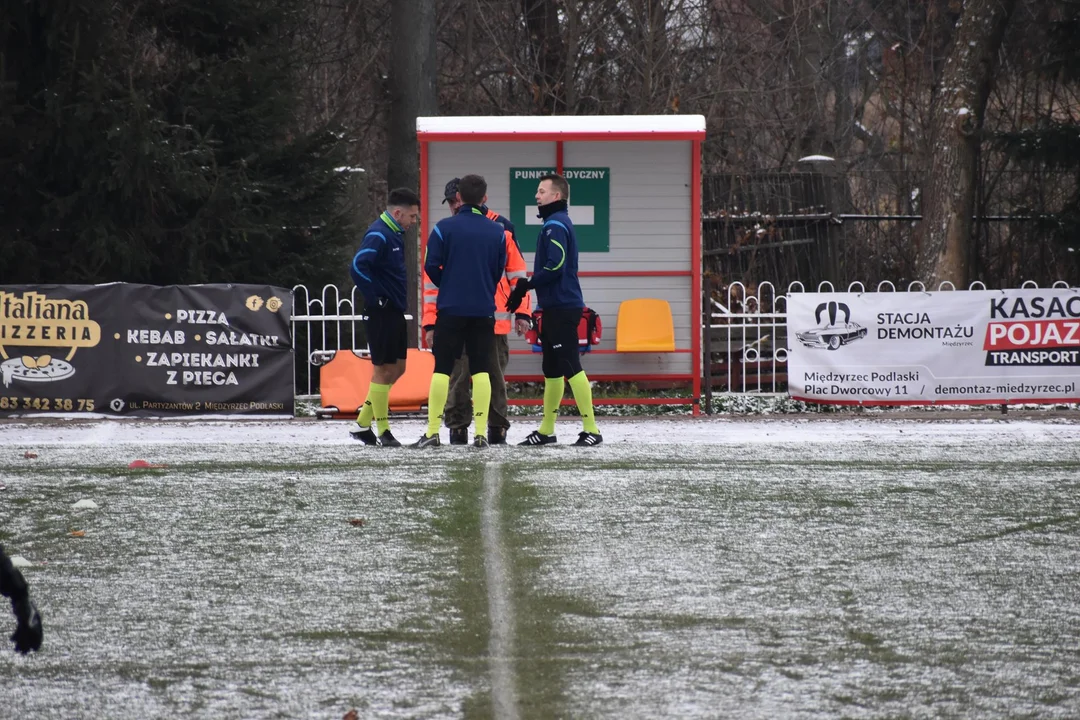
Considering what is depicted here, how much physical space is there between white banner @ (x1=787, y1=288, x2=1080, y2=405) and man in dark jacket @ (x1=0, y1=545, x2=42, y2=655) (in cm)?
1063

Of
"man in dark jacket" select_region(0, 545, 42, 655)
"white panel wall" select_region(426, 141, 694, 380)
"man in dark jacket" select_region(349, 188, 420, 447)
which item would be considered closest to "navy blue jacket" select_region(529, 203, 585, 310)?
"man in dark jacket" select_region(349, 188, 420, 447)

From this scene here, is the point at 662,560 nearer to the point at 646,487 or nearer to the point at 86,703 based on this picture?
the point at 646,487

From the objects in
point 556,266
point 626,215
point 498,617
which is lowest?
point 498,617

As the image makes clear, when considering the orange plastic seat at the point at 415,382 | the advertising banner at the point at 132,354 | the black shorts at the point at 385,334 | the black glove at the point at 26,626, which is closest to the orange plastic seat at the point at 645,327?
the orange plastic seat at the point at 415,382

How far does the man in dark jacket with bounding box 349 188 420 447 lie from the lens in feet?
31.8

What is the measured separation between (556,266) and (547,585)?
445 cm

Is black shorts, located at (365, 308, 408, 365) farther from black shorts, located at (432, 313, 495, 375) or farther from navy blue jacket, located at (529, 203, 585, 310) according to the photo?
navy blue jacket, located at (529, 203, 585, 310)

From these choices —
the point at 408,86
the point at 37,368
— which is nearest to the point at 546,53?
the point at 408,86

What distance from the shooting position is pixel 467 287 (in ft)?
30.9

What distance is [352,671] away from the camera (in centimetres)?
416

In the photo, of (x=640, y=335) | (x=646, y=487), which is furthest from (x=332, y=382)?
(x=646, y=487)

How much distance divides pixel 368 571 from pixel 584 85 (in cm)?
1892

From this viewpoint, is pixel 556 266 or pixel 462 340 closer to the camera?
pixel 556 266

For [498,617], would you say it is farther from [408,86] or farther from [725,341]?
[408,86]
